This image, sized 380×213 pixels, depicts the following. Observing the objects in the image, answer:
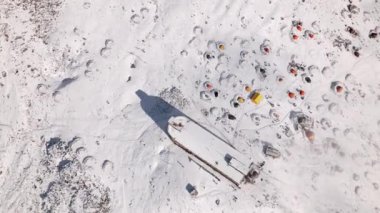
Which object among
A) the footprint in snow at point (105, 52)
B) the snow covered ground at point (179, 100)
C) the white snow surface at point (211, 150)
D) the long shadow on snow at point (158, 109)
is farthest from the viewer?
the footprint in snow at point (105, 52)

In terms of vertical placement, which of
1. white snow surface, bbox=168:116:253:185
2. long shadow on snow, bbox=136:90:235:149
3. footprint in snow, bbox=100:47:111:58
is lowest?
white snow surface, bbox=168:116:253:185

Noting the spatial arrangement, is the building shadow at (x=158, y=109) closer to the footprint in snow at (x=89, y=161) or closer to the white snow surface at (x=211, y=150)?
the white snow surface at (x=211, y=150)

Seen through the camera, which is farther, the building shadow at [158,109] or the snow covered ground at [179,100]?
the building shadow at [158,109]

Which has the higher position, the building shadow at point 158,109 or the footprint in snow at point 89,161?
the building shadow at point 158,109

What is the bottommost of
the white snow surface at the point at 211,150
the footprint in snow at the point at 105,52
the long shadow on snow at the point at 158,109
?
the white snow surface at the point at 211,150

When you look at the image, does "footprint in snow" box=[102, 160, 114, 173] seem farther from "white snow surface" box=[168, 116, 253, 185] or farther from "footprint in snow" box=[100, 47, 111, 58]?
"footprint in snow" box=[100, 47, 111, 58]

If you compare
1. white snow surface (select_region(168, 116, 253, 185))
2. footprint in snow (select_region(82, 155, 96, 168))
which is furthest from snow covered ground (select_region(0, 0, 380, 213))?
white snow surface (select_region(168, 116, 253, 185))

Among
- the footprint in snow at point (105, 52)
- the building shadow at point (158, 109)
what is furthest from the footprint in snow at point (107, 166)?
the footprint in snow at point (105, 52)

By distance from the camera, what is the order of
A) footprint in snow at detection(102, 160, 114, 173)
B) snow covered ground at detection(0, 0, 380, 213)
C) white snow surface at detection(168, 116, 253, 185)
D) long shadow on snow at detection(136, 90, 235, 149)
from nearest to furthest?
white snow surface at detection(168, 116, 253, 185), snow covered ground at detection(0, 0, 380, 213), footprint in snow at detection(102, 160, 114, 173), long shadow on snow at detection(136, 90, 235, 149)
